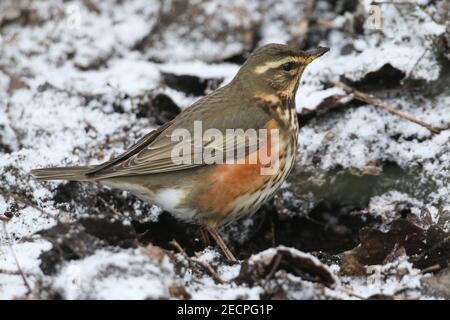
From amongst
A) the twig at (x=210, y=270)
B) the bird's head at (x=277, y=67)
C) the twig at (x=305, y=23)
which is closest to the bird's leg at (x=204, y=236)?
the twig at (x=210, y=270)

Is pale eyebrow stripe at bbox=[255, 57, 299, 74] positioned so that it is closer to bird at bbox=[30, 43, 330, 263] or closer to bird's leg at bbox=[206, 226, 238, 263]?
bird at bbox=[30, 43, 330, 263]

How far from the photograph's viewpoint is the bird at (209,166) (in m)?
4.97

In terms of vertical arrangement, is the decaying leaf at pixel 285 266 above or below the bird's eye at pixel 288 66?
below

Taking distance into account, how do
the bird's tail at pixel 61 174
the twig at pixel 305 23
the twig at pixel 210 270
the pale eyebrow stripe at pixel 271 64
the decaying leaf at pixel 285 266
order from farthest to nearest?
1. the twig at pixel 305 23
2. the pale eyebrow stripe at pixel 271 64
3. the bird's tail at pixel 61 174
4. the twig at pixel 210 270
5. the decaying leaf at pixel 285 266

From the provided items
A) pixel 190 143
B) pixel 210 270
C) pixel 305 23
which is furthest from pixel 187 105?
pixel 210 270

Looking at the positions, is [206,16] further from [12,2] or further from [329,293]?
[329,293]

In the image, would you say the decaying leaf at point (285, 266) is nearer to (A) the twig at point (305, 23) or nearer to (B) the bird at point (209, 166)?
(B) the bird at point (209, 166)

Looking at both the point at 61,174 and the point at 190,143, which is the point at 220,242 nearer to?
the point at 190,143

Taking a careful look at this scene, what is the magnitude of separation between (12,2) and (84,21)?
0.82 m

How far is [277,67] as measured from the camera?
545cm

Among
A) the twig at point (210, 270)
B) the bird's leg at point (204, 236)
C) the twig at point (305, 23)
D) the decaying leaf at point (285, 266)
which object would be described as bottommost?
the bird's leg at point (204, 236)

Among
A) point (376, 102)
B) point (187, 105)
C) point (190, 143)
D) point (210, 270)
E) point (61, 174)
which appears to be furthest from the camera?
point (187, 105)

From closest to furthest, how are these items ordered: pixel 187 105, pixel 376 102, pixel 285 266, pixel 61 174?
pixel 285 266
pixel 61 174
pixel 376 102
pixel 187 105

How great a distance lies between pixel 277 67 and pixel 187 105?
1052 millimetres
